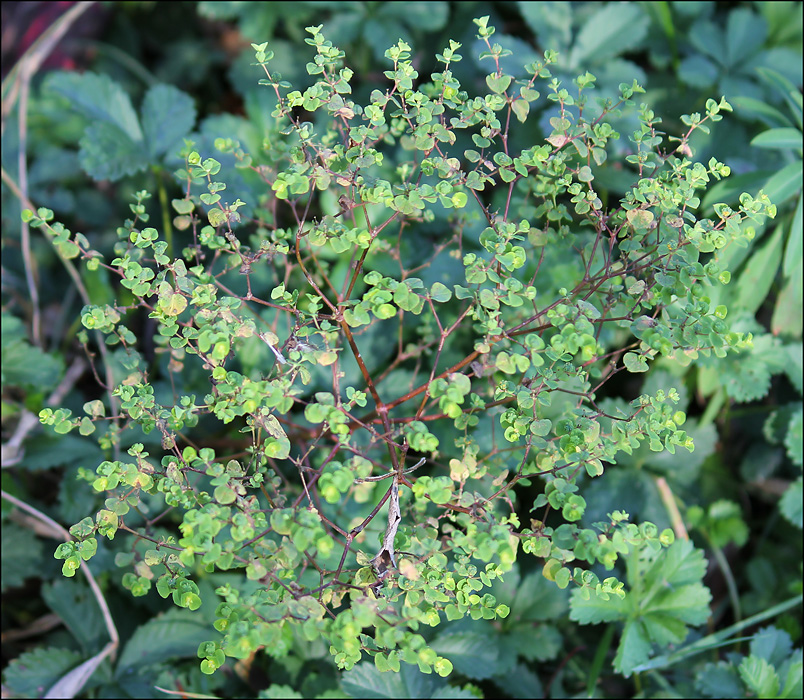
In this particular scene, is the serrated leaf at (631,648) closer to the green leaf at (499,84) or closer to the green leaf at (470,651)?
the green leaf at (470,651)

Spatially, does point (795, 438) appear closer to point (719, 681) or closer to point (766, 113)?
point (719, 681)

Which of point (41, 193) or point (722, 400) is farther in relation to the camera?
point (41, 193)

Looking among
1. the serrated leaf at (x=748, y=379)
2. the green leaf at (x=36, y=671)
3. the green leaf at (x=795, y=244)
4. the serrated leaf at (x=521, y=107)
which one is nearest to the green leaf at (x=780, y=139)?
the green leaf at (x=795, y=244)

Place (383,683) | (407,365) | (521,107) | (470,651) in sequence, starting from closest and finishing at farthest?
(521,107), (383,683), (470,651), (407,365)

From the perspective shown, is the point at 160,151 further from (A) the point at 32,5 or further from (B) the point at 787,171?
(B) the point at 787,171

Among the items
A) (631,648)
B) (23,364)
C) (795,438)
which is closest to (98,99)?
(23,364)

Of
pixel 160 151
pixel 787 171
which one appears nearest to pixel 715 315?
pixel 787 171
